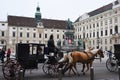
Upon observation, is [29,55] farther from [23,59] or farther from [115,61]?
[115,61]

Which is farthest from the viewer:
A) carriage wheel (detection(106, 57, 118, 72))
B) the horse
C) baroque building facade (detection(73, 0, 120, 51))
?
baroque building facade (detection(73, 0, 120, 51))

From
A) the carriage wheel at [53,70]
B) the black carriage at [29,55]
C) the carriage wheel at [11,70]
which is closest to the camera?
the carriage wheel at [11,70]

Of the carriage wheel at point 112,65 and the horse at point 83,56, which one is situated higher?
the horse at point 83,56

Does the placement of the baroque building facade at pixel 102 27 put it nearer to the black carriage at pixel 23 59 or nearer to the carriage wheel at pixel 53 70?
the carriage wheel at pixel 53 70

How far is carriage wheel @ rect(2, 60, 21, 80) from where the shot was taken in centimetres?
1113

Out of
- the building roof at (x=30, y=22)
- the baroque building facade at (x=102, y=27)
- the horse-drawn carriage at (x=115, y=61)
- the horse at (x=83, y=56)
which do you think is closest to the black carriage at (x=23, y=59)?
the horse at (x=83, y=56)

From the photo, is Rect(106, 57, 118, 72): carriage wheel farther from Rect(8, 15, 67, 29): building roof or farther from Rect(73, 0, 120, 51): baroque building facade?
Rect(8, 15, 67, 29): building roof

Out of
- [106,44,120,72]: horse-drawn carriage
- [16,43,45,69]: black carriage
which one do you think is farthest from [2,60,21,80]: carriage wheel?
[106,44,120,72]: horse-drawn carriage

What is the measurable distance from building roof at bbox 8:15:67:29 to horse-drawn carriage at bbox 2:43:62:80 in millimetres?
68329

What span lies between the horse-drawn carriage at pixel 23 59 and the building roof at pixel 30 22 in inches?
2690

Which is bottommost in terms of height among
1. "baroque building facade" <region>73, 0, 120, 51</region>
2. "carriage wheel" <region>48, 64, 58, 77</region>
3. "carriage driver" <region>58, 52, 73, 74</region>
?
"carriage wheel" <region>48, 64, 58, 77</region>

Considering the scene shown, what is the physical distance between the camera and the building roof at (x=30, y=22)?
80.8m

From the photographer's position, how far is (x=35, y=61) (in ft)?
39.7

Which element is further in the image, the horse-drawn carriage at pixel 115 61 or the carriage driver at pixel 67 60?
the horse-drawn carriage at pixel 115 61
